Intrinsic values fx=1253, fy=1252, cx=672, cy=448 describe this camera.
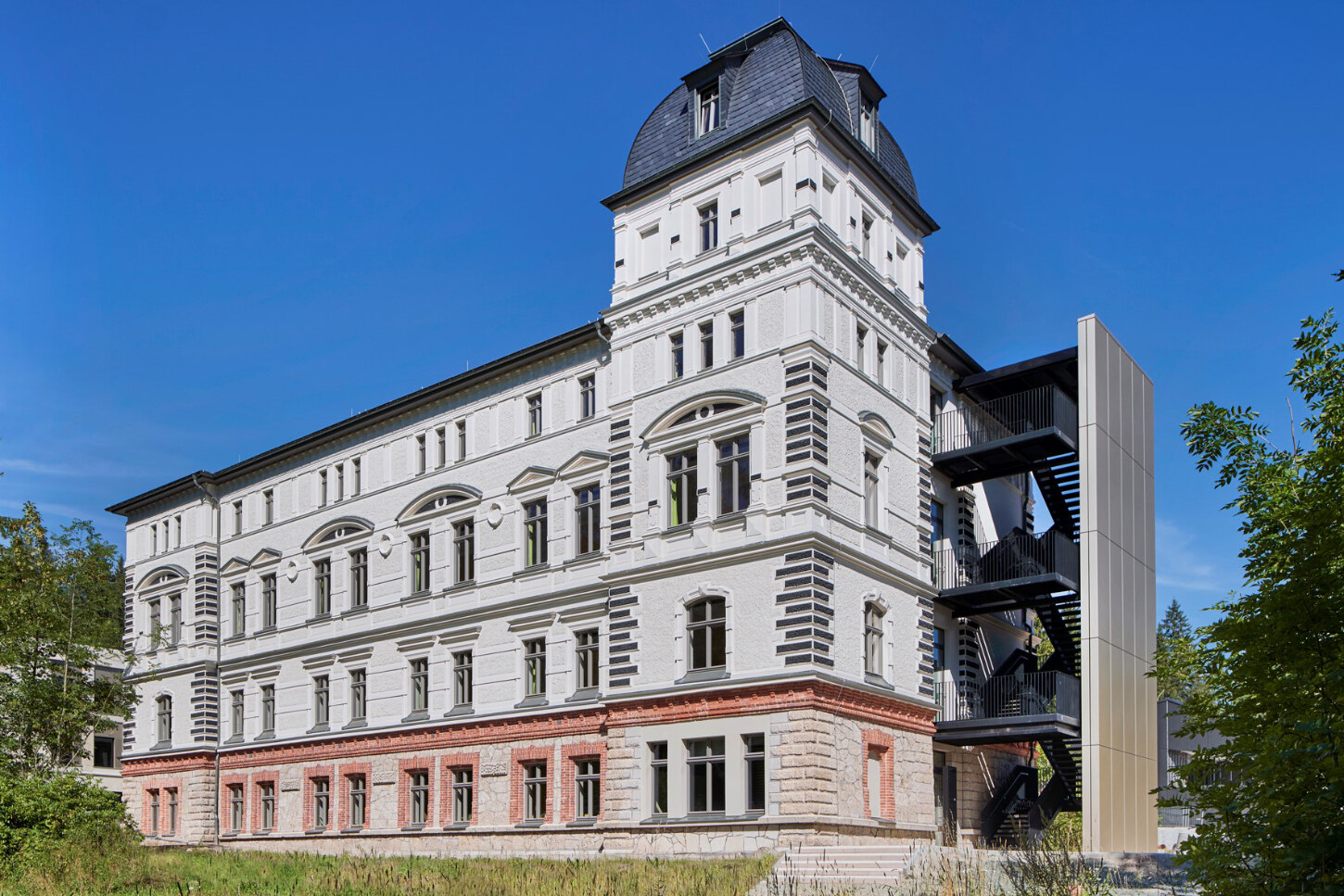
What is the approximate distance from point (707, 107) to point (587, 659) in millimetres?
15649

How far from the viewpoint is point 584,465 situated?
3572 centimetres

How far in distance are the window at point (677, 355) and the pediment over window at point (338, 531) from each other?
1406 centimetres

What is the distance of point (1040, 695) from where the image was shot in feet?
106

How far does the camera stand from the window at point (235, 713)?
151 ft

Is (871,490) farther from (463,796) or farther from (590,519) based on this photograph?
(463,796)

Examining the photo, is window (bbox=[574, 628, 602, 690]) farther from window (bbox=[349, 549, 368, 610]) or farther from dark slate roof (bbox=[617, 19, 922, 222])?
dark slate roof (bbox=[617, 19, 922, 222])

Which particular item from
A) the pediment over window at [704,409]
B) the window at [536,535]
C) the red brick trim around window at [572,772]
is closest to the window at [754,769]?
the red brick trim around window at [572,772]

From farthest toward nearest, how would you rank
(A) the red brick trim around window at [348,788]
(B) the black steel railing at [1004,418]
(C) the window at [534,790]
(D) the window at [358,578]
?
(D) the window at [358,578], (A) the red brick trim around window at [348,788], (C) the window at [534,790], (B) the black steel railing at [1004,418]

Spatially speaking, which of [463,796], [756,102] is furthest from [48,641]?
[756,102]

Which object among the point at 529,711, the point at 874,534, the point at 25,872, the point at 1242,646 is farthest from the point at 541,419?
the point at 1242,646

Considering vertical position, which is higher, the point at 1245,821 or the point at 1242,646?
the point at 1242,646

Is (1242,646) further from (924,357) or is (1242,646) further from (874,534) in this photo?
(924,357)

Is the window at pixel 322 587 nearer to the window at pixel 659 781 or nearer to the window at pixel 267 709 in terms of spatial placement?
the window at pixel 267 709

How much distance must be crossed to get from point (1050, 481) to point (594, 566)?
42.0ft
